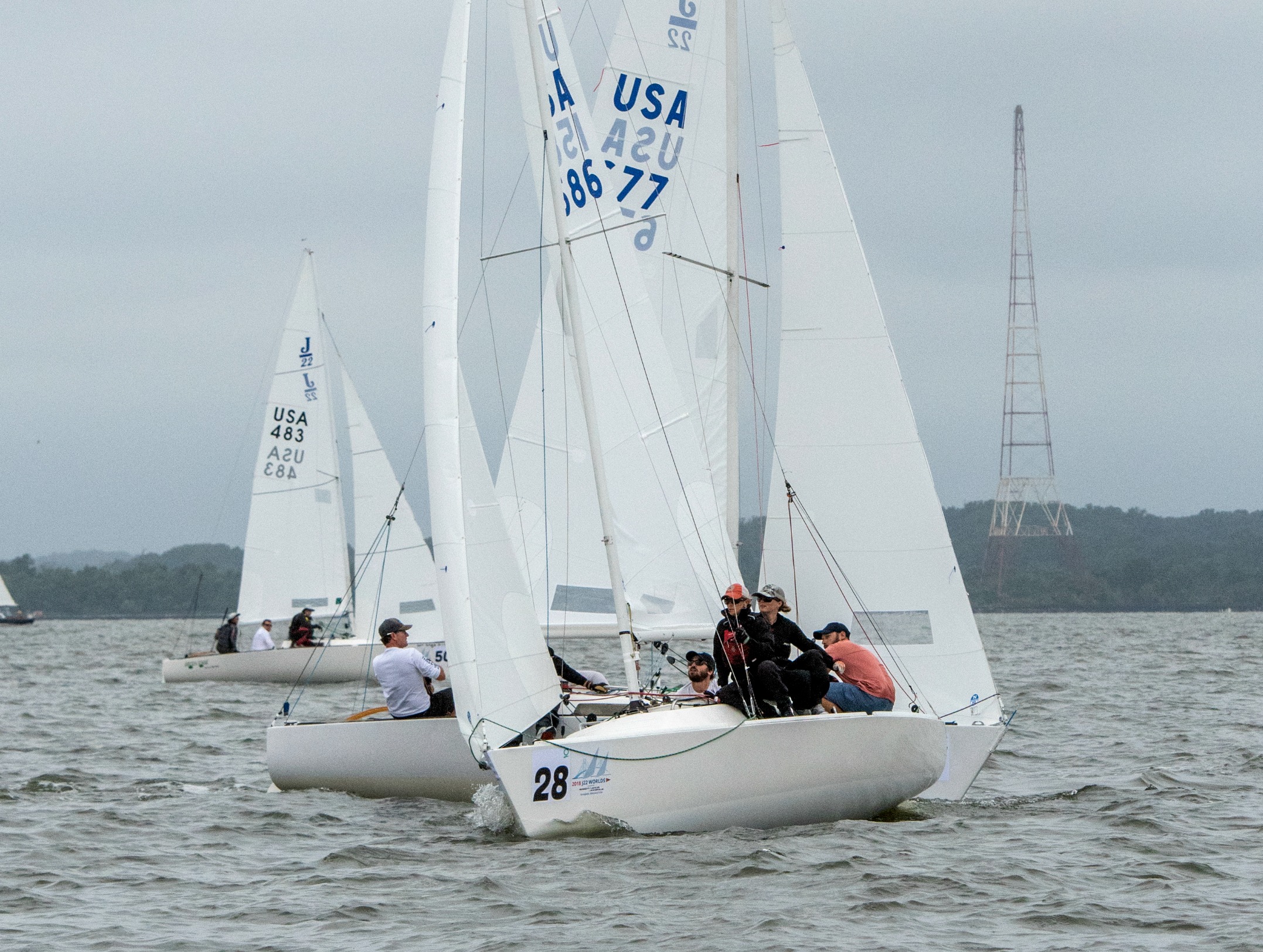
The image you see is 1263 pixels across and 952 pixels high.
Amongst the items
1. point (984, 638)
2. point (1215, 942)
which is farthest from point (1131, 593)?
point (1215, 942)

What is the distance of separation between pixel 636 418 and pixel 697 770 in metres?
2.93

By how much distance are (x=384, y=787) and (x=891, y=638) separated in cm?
353

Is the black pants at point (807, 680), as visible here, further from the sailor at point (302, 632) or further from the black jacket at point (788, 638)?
the sailor at point (302, 632)

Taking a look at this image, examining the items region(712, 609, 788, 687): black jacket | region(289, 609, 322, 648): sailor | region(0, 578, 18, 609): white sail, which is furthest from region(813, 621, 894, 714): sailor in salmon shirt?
region(0, 578, 18, 609): white sail

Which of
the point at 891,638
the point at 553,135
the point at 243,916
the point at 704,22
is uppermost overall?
the point at 704,22

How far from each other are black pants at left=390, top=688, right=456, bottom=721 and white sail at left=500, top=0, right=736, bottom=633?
1.33m

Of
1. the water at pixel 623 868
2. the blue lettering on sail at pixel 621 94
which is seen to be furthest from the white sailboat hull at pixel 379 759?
the blue lettering on sail at pixel 621 94

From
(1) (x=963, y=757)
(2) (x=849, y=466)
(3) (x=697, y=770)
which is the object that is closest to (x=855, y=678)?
(1) (x=963, y=757)

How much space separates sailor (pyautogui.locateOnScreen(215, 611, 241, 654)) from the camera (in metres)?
25.0

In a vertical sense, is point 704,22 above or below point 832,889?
above

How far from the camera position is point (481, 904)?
7336mm

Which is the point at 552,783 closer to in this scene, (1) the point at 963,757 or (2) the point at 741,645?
(2) the point at 741,645

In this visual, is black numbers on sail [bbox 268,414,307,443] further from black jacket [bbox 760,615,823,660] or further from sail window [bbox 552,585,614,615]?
black jacket [bbox 760,615,823,660]

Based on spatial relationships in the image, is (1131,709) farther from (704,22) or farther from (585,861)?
(585,861)
